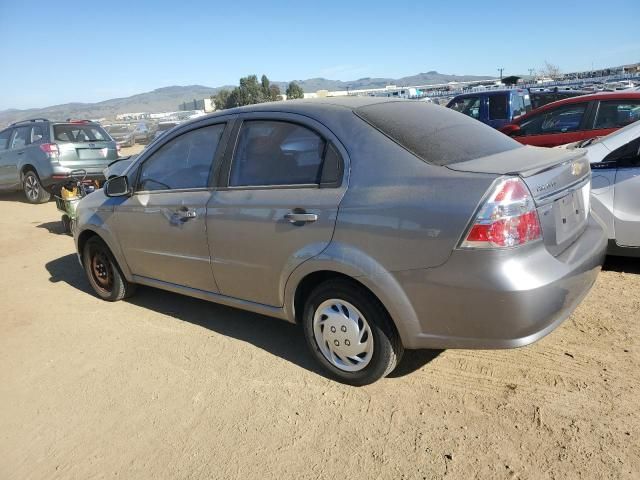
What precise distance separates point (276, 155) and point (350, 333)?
4.03 ft

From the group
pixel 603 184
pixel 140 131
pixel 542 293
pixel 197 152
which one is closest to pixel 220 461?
pixel 542 293

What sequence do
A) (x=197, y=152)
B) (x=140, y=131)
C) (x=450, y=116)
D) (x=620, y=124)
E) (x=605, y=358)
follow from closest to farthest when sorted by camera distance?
(x=605, y=358) < (x=450, y=116) < (x=197, y=152) < (x=620, y=124) < (x=140, y=131)

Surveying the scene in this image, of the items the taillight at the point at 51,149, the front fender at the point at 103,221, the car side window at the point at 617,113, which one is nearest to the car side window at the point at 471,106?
the car side window at the point at 617,113

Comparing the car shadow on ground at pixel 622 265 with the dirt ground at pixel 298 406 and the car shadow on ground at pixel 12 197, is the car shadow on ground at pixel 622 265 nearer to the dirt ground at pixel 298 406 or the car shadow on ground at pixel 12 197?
the dirt ground at pixel 298 406

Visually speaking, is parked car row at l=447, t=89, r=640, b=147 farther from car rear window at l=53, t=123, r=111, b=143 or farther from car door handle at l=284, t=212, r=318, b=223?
car rear window at l=53, t=123, r=111, b=143

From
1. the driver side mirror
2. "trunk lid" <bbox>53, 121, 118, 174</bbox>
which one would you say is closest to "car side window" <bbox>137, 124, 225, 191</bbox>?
the driver side mirror

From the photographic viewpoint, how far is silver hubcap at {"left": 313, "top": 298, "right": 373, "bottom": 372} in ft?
9.46

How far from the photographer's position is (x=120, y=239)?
14.3 ft

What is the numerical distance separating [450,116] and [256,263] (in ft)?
5.39

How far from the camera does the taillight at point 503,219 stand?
233 centimetres

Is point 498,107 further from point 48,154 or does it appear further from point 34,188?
point 34,188

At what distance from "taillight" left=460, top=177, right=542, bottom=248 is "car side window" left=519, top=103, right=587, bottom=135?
5.56 m

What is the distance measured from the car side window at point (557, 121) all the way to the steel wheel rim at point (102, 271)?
611cm

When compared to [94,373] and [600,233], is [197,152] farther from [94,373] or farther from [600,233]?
[600,233]
